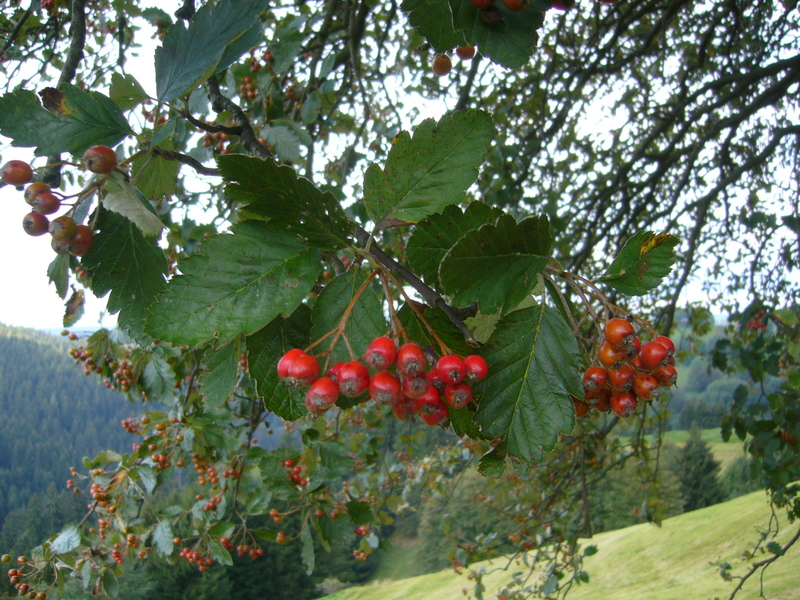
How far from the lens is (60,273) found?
820mm

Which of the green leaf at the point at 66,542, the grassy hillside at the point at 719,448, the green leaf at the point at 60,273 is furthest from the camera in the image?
the grassy hillside at the point at 719,448

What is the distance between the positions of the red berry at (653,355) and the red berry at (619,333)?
6cm

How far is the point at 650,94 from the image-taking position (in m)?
4.88

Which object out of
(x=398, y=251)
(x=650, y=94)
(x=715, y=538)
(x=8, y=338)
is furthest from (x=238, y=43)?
(x=715, y=538)

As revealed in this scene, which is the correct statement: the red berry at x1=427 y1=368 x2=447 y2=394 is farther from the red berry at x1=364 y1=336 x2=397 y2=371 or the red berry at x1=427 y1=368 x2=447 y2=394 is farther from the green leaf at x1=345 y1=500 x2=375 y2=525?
the green leaf at x1=345 y1=500 x2=375 y2=525

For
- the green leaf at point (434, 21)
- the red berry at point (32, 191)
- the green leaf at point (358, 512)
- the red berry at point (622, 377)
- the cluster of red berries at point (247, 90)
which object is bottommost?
the green leaf at point (358, 512)

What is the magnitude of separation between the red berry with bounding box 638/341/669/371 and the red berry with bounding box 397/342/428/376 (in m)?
0.33

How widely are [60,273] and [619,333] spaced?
86 centimetres

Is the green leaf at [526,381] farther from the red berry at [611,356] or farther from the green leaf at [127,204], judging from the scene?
the green leaf at [127,204]

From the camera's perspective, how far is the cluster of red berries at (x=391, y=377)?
2.02 ft

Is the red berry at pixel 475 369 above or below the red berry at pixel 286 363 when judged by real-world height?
below

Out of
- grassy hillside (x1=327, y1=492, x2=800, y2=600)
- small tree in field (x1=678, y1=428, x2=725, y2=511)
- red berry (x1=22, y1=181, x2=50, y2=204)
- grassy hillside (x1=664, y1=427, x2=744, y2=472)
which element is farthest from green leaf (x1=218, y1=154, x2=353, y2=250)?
grassy hillside (x1=664, y1=427, x2=744, y2=472)

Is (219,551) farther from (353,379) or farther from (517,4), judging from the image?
(517,4)

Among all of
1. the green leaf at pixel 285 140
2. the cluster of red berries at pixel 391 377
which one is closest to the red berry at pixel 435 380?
the cluster of red berries at pixel 391 377
